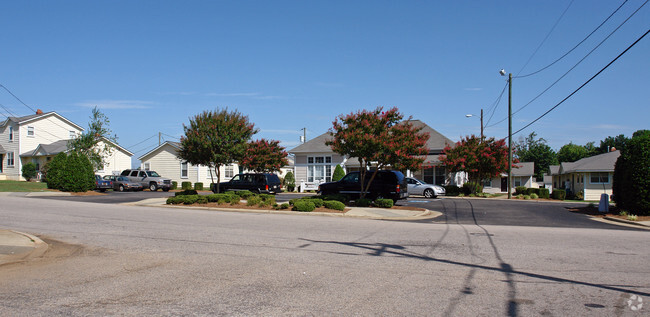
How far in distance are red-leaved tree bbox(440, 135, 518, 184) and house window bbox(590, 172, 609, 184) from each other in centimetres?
871

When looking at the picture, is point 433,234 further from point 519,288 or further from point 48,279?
point 48,279

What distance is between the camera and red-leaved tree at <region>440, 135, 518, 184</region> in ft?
110

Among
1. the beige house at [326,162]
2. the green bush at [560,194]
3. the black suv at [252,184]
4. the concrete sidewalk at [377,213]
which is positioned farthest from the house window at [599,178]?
the black suv at [252,184]

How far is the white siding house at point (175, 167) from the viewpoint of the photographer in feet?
152

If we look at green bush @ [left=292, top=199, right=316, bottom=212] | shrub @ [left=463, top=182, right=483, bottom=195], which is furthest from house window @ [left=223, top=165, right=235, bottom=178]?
green bush @ [left=292, top=199, right=316, bottom=212]

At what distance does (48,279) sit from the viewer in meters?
6.98

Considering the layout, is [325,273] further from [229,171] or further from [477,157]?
[229,171]

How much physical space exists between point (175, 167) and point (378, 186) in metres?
29.9

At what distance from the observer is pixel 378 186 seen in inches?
926

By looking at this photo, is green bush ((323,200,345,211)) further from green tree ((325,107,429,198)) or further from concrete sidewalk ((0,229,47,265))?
concrete sidewalk ((0,229,47,265))

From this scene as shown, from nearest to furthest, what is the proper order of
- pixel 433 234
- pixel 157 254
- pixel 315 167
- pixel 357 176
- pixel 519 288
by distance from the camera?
1. pixel 519 288
2. pixel 157 254
3. pixel 433 234
4. pixel 357 176
5. pixel 315 167

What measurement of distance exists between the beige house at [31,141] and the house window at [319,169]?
64.7ft

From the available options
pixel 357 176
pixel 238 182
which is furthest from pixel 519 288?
pixel 238 182

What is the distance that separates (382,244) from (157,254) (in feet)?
15.5
